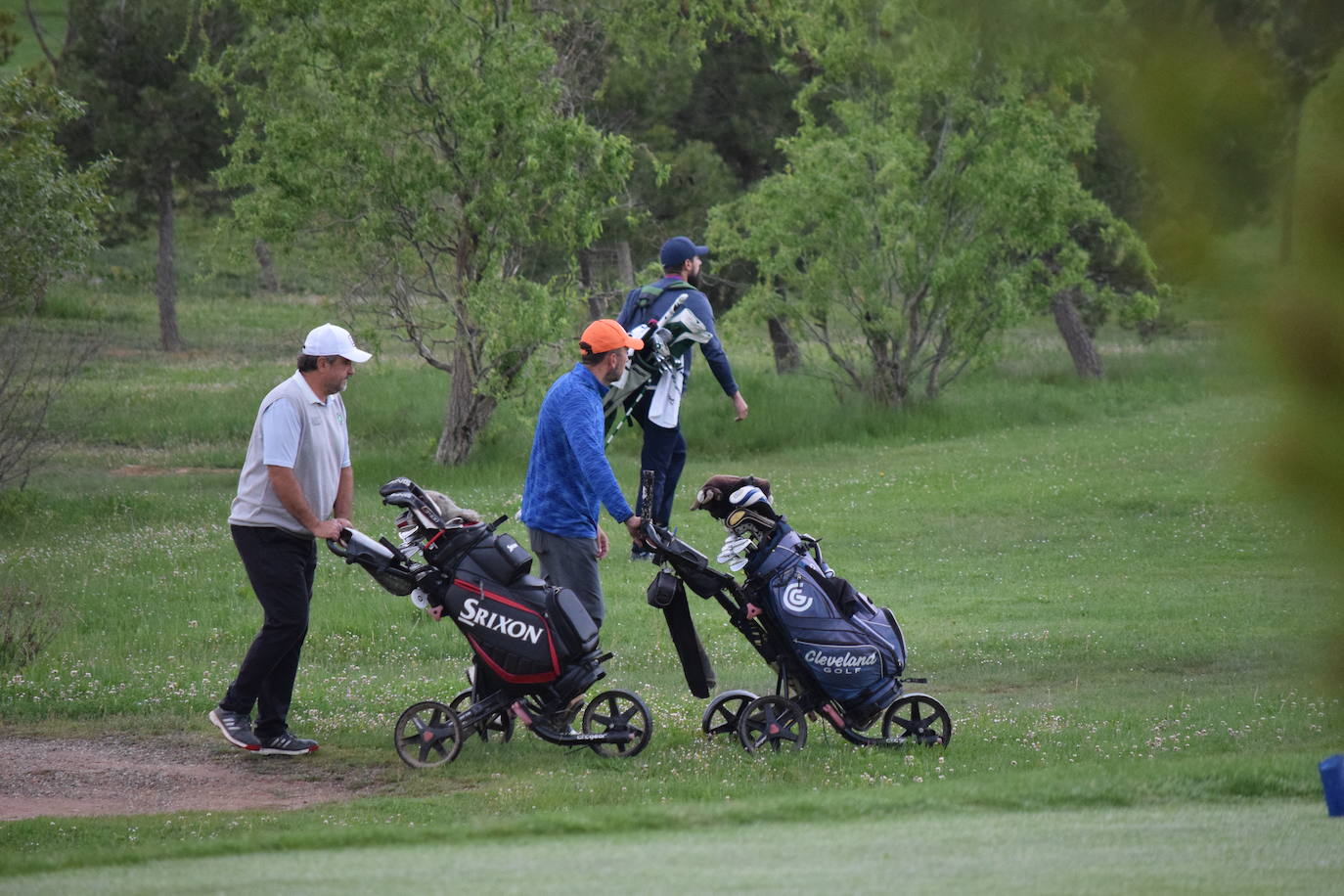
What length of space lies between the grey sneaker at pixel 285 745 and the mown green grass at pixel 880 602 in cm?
22

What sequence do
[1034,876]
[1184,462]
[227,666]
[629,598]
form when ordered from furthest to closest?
[1184,462]
[629,598]
[227,666]
[1034,876]

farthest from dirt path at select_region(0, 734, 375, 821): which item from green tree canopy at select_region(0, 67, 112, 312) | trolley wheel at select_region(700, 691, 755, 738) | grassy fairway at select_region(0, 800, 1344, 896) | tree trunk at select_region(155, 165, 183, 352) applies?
tree trunk at select_region(155, 165, 183, 352)

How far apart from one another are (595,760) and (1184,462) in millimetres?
13664

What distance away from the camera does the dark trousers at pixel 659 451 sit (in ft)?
40.0

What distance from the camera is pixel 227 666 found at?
1012cm

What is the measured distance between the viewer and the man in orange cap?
799 cm

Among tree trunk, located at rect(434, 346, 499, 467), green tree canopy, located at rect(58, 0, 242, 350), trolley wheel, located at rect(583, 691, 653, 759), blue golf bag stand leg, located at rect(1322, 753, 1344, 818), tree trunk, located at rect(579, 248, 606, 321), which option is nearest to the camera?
blue golf bag stand leg, located at rect(1322, 753, 1344, 818)

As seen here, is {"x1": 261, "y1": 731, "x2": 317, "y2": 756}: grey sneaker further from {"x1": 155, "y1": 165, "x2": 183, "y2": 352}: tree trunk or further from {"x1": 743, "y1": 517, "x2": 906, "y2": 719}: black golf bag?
{"x1": 155, "y1": 165, "x2": 183, "y2": 352}: tree trunk

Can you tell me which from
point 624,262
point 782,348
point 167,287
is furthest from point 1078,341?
point 167,287

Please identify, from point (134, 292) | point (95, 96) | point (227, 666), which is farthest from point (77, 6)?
point (227, 666)

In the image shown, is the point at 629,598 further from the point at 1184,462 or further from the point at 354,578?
the point at 1184,462

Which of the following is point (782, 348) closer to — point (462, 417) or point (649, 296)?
point (462, 417)

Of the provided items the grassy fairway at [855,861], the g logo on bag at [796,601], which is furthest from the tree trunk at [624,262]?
the grassy fairway at [855,861]

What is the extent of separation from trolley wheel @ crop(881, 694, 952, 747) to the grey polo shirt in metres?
2.94
